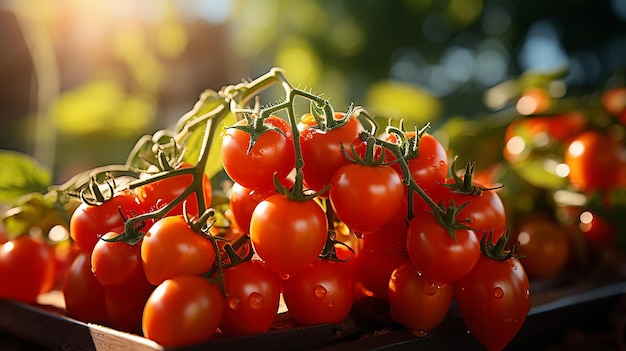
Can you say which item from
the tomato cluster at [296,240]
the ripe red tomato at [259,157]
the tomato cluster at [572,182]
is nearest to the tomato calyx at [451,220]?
the tomato cluster at [296,240]

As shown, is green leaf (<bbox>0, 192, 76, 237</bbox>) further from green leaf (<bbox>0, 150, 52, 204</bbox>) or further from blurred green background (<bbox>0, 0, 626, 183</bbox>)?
blurred green background (<bbox>0, 0, 626, 183</bbox>)

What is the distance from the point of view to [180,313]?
0.38 meters

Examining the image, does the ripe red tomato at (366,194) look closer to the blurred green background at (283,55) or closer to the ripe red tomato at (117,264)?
the ripe red tomato at (117,264)

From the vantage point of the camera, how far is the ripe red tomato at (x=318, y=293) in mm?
439

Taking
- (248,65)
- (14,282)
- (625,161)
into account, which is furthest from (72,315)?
(248,65)

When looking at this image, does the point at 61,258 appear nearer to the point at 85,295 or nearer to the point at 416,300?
the point at 85,295

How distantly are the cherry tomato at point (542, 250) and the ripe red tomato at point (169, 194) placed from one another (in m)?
0.40

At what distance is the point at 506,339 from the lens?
0.46m

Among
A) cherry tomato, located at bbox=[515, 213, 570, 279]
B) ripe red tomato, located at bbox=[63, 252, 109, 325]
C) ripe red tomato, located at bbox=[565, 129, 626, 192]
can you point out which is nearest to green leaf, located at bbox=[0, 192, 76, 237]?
ripe red tomato, located at bbox=[63, 252, 109, 325]

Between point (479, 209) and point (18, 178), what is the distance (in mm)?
465

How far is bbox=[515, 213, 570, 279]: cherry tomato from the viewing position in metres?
0.71

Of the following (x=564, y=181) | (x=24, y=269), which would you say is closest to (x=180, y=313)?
(x=24, y=269)

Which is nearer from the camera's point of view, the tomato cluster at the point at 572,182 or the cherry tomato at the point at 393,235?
the cherry tomato at the point at 393,235

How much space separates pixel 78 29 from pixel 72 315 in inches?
50.8
